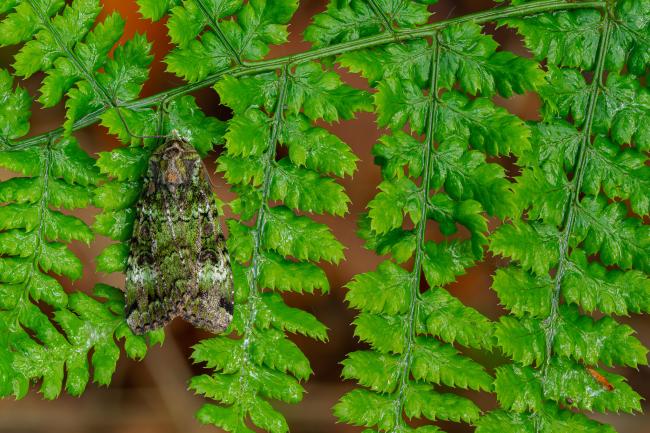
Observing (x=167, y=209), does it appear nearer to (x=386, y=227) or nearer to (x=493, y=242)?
(x=386, y=227)

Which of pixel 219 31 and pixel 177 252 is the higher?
pixel 219 31

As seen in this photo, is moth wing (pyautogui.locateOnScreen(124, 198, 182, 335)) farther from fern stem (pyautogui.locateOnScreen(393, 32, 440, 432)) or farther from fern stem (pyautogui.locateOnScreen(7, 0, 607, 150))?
fern stem (pyautogui.locateOnScreen(393, 32, 440, 432))

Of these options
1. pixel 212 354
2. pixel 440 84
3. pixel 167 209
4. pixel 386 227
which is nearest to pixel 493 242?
pixel 386 227

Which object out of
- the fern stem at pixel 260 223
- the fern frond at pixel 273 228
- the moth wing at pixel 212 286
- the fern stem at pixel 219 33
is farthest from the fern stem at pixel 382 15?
the moth wing at pixel 212 286

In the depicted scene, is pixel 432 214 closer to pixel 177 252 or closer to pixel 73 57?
pixel 177 252

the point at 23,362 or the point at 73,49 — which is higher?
the point at 73,49

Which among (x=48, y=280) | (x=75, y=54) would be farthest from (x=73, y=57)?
(x=48, y=280)

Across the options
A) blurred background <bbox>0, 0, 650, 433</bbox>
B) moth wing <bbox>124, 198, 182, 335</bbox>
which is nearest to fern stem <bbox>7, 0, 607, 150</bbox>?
moth wing <bbox>124, 198, 182, 335</bbox>
